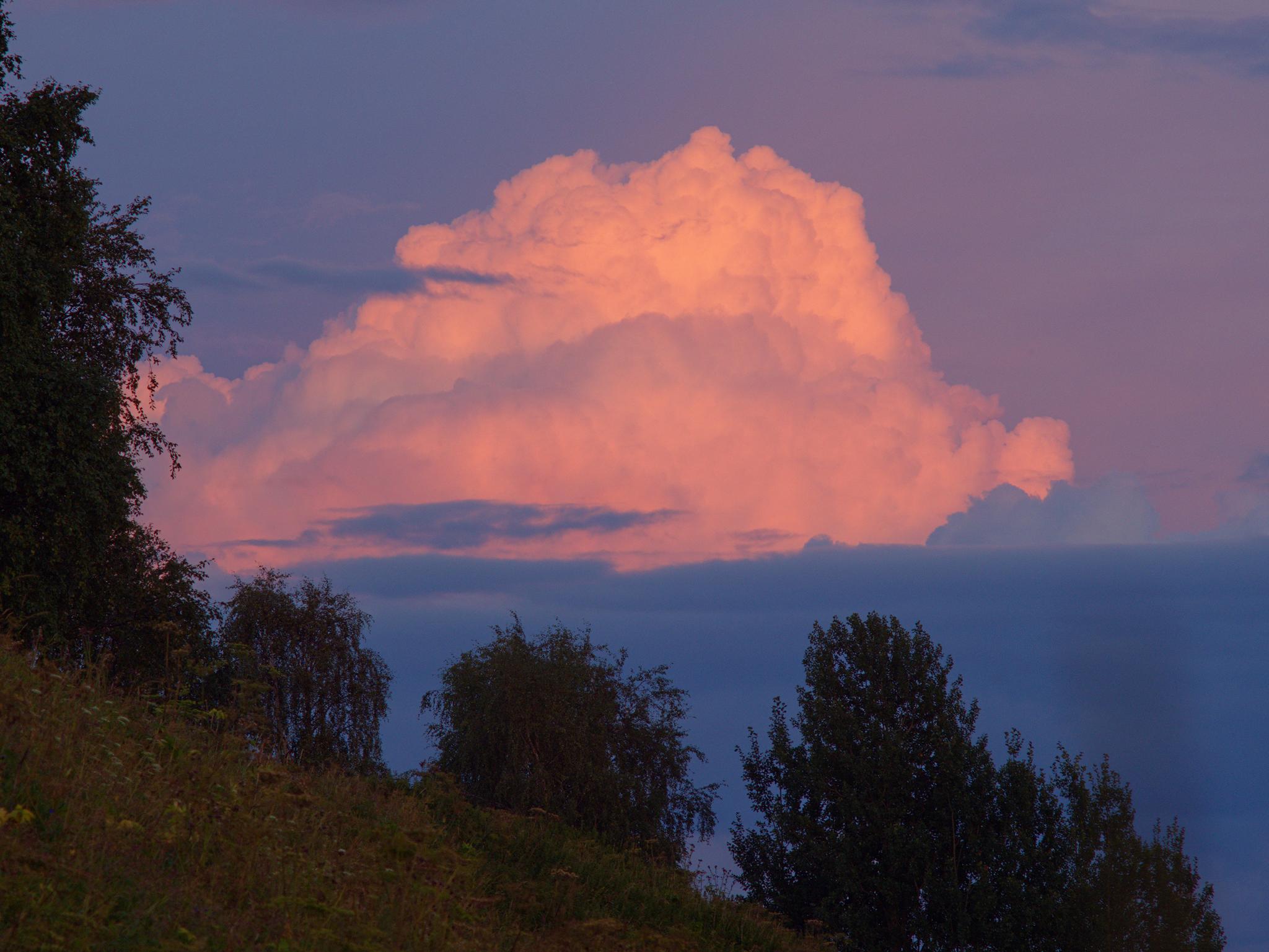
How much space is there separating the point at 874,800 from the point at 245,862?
31.6 metres

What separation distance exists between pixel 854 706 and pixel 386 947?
34.1 meters

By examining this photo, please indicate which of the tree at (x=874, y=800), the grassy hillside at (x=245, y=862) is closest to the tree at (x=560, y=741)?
the tree at (x=874, y=800)

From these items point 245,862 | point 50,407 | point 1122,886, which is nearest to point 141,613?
point 50,407

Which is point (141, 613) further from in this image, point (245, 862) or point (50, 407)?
point (245, 862)

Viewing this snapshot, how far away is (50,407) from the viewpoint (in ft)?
72.5

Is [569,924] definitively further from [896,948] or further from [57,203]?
[896,948]

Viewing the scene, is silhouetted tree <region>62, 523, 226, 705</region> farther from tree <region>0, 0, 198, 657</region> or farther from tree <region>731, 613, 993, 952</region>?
tree <region>731, 613, 993, 952</region>

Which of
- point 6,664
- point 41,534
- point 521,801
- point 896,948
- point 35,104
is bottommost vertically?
point 896,948

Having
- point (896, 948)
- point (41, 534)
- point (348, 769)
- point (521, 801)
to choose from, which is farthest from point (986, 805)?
A: point (41, 534)

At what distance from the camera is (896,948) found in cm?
3691

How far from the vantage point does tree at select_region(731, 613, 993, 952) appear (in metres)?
36.6

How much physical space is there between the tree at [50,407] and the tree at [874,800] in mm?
23727

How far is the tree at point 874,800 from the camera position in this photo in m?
36.6

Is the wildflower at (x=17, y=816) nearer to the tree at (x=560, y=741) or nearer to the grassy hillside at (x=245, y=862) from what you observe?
the grassy hillside at (x=245, y=862)
